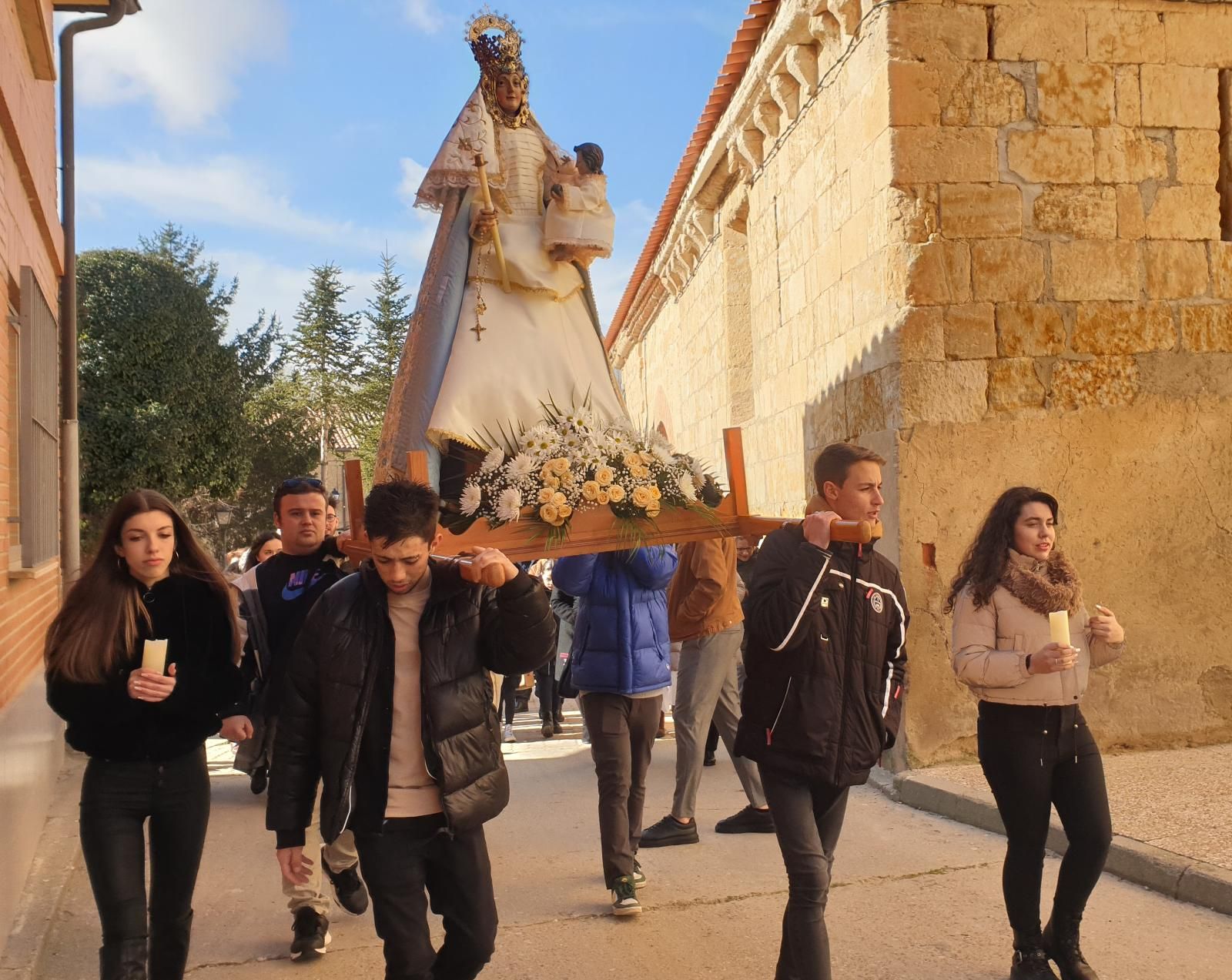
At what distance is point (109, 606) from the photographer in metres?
3.61

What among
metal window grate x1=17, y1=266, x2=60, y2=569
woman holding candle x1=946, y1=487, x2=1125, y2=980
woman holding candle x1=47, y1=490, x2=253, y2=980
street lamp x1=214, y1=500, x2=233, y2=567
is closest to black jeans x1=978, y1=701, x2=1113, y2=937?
woman holding candle x1=946, y1=487, x2=1125, y2=980

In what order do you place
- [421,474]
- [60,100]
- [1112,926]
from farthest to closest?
[60,100] < [1112,926] < [421,474]

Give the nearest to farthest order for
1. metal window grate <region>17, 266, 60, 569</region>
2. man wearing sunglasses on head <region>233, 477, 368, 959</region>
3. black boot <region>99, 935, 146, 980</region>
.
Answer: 1. black boot <region>99, 935, 146, 980</region>
2. man wearing sunglasses on head <region>233, 477, 368, 959</region>
3. metal window grate <region>17, 266, 60, 569</region>

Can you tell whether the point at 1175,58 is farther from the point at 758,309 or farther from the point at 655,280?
the point at 655,280

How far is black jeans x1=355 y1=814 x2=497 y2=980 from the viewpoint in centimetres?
314

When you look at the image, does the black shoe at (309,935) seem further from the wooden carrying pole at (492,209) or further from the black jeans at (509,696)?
the black jeans at (509,696)

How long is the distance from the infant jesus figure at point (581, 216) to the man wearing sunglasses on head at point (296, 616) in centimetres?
151

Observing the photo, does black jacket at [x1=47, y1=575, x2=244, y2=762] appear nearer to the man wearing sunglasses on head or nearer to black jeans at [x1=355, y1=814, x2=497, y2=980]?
the man wearing sunglasses on head

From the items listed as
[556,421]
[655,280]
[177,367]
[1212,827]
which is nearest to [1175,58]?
[1212,827]

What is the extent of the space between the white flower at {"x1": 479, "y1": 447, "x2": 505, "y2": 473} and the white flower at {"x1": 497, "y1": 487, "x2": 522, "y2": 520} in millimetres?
262

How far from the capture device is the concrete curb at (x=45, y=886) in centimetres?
446

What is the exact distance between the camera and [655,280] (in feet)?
59.6

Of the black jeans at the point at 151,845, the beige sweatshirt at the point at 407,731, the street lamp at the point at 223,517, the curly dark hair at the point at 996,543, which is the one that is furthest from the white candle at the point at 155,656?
the street lamp at the point at 223,517

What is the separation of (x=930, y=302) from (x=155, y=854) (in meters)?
5.63
